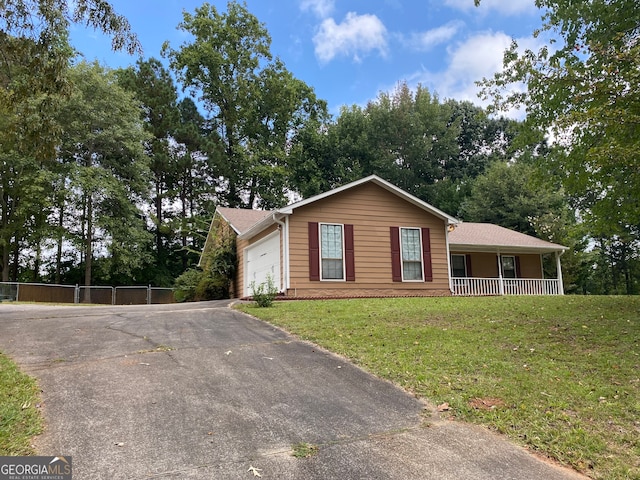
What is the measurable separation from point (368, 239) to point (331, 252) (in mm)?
1356

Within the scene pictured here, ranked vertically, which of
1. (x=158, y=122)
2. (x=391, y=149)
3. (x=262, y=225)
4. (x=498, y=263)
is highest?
(x=158, y=122)

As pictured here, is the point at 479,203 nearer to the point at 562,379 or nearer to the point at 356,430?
the point at 562,379

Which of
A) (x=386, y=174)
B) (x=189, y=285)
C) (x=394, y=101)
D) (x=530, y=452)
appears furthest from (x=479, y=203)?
(x=530, y=452)

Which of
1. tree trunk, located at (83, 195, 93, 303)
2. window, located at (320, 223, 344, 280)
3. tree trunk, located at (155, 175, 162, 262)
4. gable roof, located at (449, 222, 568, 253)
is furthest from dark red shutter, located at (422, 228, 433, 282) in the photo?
tree trunk, located at (155, 175, 162, 262)

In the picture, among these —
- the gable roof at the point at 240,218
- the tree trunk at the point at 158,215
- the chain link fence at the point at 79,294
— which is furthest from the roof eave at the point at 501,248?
the tree trunk at the point at 158,215

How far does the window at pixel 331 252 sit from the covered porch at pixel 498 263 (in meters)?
5.49

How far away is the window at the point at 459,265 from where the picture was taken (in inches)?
760

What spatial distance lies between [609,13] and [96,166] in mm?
24711

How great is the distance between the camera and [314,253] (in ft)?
47.3

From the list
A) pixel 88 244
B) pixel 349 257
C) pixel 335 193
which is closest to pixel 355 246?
pixel 349 257

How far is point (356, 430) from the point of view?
13.3 feet

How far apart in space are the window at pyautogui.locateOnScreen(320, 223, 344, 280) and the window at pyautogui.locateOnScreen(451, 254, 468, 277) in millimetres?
6672

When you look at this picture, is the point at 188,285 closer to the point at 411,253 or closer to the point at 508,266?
the point at 411,253

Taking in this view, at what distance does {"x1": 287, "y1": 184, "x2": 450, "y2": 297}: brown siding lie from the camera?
1426 cm
